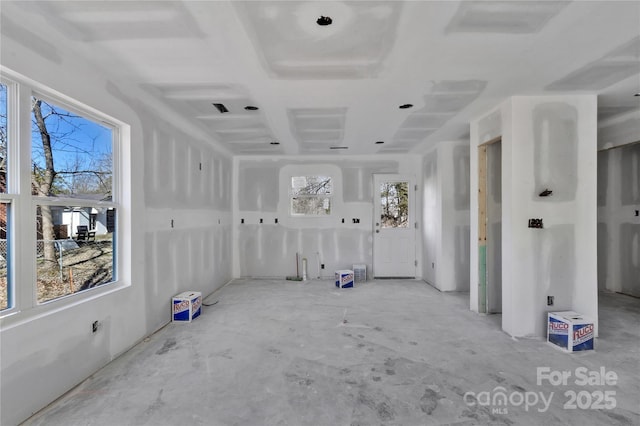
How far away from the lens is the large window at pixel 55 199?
1.84 meters

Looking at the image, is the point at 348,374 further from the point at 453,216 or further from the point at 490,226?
the point at 453,216

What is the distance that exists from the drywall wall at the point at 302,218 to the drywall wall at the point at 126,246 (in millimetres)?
1165

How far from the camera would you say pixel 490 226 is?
12.1 feet

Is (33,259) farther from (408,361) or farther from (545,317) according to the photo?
(545,317)

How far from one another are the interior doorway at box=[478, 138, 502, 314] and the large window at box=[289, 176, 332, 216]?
293cm

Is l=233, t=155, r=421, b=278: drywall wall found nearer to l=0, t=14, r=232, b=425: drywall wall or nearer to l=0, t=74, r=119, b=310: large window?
l=0, t=14, r=232, b=425: drywall wall

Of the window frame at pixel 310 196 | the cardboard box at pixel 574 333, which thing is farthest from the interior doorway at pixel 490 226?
the window frame at pixel 310 196

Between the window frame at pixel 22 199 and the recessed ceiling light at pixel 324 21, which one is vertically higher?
the recessed ceiling light at pixel 324 21

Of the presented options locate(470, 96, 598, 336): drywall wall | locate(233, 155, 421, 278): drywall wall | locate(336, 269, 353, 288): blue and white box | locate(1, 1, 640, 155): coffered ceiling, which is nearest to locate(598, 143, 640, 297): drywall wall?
locate(1, 1, 640, 155): coffered ceiling

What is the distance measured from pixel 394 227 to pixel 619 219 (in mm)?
3529

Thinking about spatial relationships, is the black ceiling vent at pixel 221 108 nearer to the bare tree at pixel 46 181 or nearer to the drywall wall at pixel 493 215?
the bare tree at pixel 46 181

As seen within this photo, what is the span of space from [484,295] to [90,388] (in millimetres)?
4096

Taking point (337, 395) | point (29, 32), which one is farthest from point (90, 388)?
point (29, 32)

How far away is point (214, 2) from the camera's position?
1.59m
